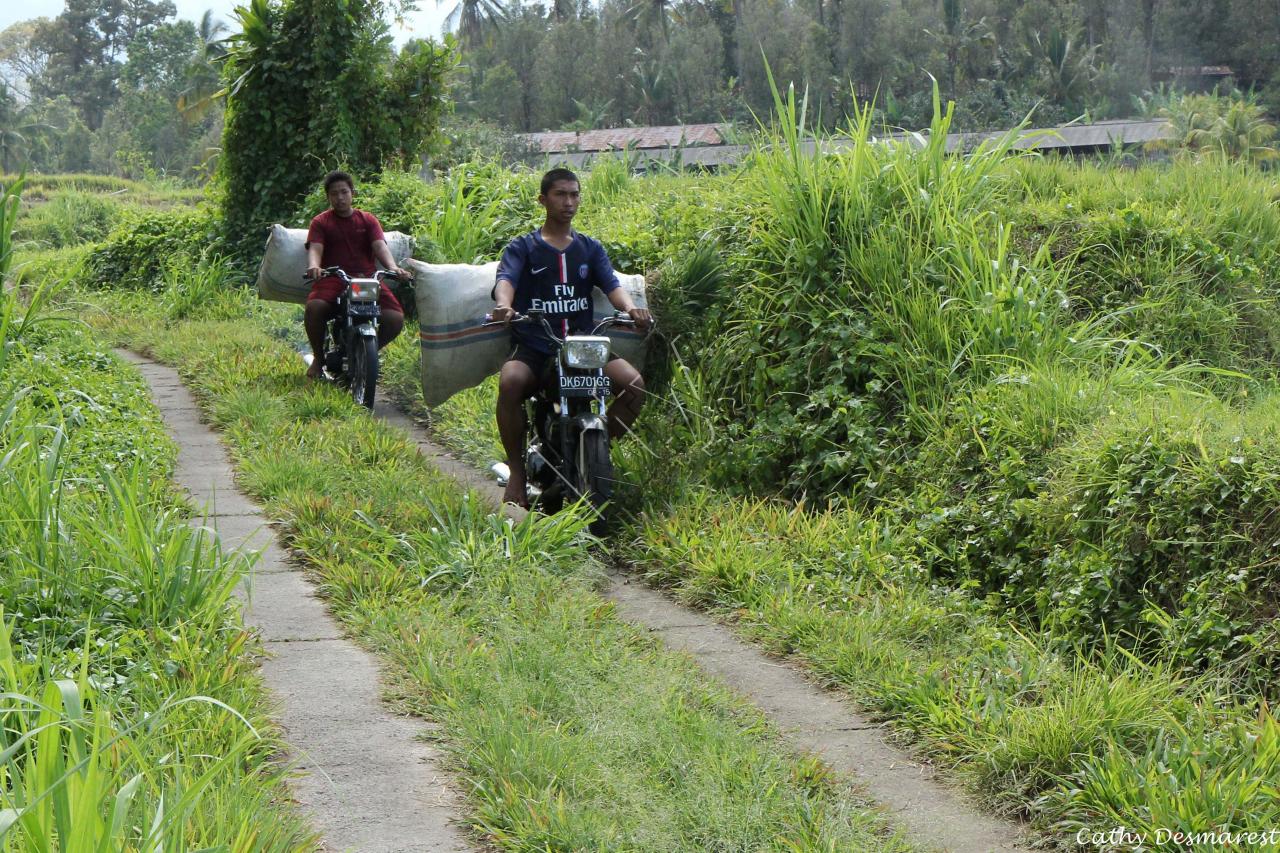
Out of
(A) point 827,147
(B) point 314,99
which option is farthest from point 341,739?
(B) point 314,99

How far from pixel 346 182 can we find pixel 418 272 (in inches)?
101

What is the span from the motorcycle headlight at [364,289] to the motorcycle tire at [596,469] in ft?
11.6

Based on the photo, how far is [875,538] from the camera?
560 centimetres

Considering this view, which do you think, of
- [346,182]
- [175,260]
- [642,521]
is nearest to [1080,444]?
[642,521]

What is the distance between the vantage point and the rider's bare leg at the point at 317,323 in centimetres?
942

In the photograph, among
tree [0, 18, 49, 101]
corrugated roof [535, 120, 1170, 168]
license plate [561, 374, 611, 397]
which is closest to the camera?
license plate [561, 374, 611, 397]

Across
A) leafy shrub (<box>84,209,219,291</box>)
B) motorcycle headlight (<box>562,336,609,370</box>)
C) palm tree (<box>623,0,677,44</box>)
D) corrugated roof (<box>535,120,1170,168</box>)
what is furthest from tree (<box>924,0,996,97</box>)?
motorcycle headlight (<box>562,336,609,370</box>)

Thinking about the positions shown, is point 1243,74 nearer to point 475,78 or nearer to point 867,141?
point 475,78

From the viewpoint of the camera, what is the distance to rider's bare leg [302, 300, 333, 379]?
942cm

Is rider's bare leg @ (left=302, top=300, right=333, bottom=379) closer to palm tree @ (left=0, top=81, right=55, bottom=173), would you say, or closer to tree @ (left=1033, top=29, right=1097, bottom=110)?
tree @ (left=1033, top=29, right=1097, bottom=110)

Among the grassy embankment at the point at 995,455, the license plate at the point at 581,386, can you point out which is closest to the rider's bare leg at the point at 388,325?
the grassy embankment at the point at 995,455

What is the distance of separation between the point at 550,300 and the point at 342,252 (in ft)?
11.5

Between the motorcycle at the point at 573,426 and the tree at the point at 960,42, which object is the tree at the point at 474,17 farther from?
the motorcycle at the point at 573,426

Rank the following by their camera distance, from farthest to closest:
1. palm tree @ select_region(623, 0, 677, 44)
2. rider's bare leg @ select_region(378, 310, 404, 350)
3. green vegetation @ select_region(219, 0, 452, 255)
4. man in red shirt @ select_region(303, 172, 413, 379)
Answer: palm tree @ select_region(623, 0, 677, 44)
green vegetation @ select_region(219, 0, 452, 255)
rider's bare leg @ select_region(378, 310, 404, 350)
man in red shirt @ select_region(303, 172, 413, 379)
